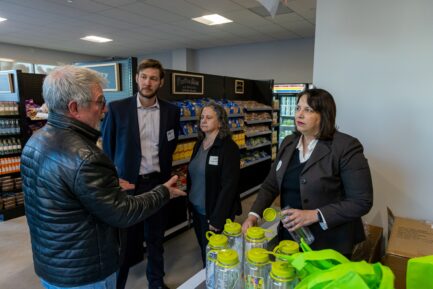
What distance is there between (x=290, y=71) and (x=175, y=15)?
4125 millimetres

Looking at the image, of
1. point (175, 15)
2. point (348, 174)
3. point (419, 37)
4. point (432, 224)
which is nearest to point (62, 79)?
point (348, 174)

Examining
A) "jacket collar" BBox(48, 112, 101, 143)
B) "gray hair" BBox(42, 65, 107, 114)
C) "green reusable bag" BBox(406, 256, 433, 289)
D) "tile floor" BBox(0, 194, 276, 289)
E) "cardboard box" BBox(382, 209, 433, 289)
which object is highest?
"gray hair" BBox(42, 65, 107, 114)

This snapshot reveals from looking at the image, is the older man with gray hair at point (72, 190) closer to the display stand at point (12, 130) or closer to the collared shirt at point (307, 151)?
the collared shirt at point (307, 151)

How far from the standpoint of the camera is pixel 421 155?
212cm

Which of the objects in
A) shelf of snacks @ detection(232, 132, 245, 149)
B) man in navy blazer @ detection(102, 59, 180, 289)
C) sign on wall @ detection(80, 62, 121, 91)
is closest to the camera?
man in navy blazer @ detection(102, 59, 180, 289)

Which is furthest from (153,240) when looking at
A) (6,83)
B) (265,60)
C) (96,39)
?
(96,39)

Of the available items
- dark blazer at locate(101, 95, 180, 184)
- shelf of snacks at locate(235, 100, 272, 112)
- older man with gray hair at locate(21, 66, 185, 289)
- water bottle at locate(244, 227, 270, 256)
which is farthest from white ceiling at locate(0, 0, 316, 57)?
water bottle at locate(244, 227, 270, 256)

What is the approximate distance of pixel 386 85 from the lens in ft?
7.13

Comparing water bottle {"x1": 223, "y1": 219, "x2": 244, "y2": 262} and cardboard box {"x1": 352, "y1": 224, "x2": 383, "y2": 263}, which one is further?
cardboard box {"x1": 352, "y1": 224, "x2": 383, "y2": 263}

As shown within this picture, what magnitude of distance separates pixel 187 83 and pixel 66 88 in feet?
9.45

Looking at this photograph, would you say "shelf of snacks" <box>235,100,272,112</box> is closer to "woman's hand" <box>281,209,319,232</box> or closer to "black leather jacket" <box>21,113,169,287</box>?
"woman's hand" <box>281,209,319,232</box>

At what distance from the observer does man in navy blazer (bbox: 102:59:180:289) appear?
2.35 m

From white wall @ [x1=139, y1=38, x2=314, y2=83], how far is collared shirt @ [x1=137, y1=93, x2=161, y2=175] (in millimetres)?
7327

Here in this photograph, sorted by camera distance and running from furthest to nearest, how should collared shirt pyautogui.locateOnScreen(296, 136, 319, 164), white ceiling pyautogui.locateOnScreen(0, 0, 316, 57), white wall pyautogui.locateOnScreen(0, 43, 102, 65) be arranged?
white wall pyautogui.locateOnScreen(0, 43, 102, 65), white ceiling pyautogui.locateOnScreen(0, 0, 316, 57), collared shirt pyautogui.locateOnScreen(296, 136, 319, 164)
